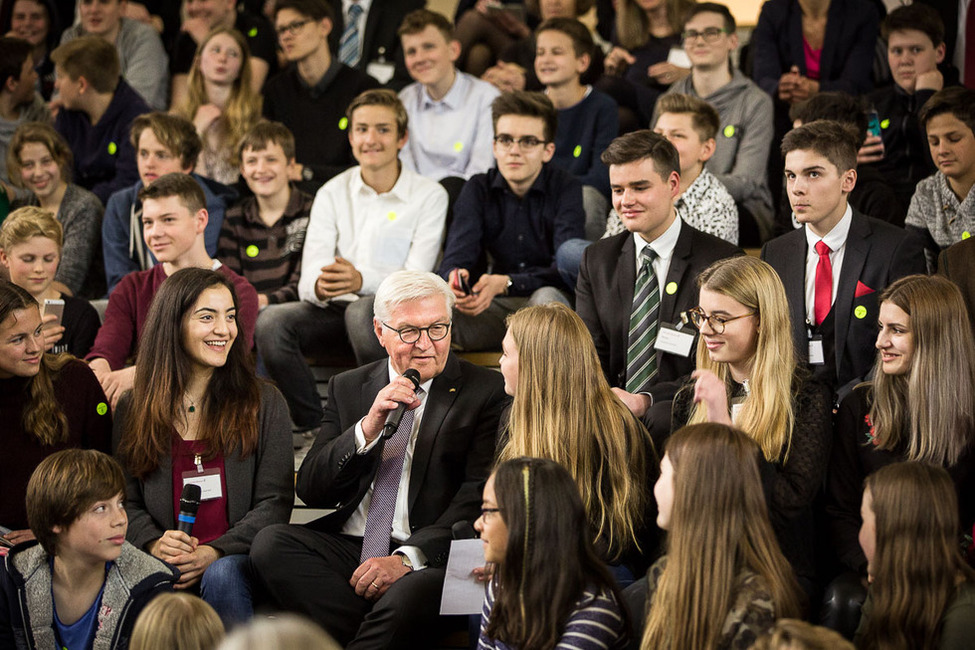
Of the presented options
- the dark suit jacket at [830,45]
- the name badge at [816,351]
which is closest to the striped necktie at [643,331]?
the name badge at [816,351]

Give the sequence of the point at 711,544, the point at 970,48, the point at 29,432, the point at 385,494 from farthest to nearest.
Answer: the point at 970,48
the point at 29,432
the point at 385,494
the point at 711,544

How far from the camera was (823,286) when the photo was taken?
3.86 metres

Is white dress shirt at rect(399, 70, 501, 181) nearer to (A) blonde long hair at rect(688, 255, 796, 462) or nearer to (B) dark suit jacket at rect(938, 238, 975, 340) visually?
(B) dark suit jacket at rect(938, 238, 975, 340)

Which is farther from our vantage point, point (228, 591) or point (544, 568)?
point (228, 591)

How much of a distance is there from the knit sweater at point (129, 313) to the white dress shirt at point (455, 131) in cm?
180

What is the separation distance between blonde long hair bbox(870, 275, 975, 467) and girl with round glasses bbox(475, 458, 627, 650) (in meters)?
1.02

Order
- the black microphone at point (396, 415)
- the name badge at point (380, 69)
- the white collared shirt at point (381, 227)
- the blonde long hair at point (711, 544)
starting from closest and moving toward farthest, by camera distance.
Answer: the blonde long hair at point (711, 544), the black microphone at point (396, 415), the white collared shirt at point (381, 227), the name badge at point (380, 69)

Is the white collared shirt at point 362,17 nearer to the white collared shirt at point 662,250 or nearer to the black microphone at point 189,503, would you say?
the white collared shirt at point 662,250

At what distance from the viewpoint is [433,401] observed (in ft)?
11.4

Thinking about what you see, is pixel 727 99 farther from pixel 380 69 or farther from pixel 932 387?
pixel 932 387

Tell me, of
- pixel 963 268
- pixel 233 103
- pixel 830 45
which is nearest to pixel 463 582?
pixel 963 268

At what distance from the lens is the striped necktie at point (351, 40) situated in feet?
23.3

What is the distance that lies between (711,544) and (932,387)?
95 cm

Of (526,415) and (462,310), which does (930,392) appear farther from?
(462,310)
